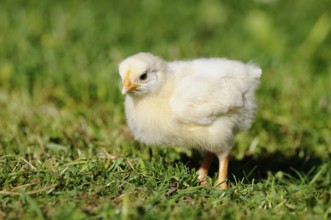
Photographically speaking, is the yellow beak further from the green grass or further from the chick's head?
the green grass

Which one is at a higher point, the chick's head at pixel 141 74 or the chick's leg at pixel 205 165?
the chick's head at pixel 141 74

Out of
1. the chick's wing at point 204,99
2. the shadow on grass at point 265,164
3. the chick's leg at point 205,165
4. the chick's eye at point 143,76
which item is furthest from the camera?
the shadow on grass at point 265,164

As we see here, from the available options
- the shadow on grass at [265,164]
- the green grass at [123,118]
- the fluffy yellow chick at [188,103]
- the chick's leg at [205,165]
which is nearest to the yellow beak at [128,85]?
the fluffy yellow chick at [188,103]

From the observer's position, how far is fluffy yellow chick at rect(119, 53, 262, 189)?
4105 mm

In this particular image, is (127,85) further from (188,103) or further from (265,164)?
(265,164)

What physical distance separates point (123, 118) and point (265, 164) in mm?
1366

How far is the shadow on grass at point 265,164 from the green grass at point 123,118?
15 millimetres

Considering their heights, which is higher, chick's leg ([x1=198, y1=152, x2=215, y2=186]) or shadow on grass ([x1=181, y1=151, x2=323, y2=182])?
chick's leg ([x1=198, y1=152, x2=215, y2=186])

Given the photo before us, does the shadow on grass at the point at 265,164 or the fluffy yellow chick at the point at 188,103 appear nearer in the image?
the fluffy yellow chick at the point at 188,103

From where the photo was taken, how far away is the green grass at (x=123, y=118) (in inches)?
144

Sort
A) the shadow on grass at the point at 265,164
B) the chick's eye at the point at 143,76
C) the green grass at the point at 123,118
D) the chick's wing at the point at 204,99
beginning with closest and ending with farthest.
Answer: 1. the green grass at the point at 123,118
2. the chick's wing at the point at 204,99
3. the chick's eye at the point at 143,76
4. the shadow on grass at the point at 265,164

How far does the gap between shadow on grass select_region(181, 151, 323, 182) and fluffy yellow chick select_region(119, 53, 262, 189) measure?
48 cm

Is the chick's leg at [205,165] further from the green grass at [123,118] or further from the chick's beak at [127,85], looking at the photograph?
the chick's beak at [127,85]

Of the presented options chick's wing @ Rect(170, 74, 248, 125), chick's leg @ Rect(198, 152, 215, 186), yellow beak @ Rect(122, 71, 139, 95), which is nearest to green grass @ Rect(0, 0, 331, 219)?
chick's leg @ Rect(198, 152, 215, 186)
